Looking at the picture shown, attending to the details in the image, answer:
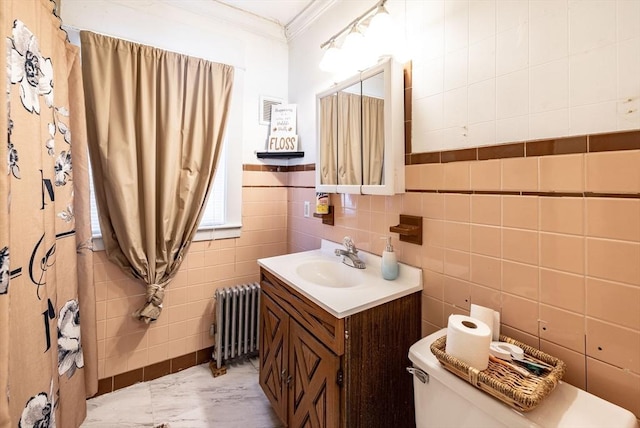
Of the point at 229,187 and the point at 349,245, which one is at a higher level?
the point at 229,187

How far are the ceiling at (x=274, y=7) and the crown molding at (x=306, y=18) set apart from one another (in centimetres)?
1

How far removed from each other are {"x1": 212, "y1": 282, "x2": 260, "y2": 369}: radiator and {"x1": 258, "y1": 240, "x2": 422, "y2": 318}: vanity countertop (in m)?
0.56

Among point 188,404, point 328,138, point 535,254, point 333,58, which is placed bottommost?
point 188,404

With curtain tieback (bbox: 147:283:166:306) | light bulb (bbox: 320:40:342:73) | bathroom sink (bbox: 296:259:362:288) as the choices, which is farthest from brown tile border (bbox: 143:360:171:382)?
light bulb (bbox: 320:40:342:73)

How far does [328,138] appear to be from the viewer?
5.55 ft

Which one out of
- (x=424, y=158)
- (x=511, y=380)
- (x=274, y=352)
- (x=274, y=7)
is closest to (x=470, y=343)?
(x=511, y=380)

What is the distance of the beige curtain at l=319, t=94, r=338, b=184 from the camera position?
1646 mm

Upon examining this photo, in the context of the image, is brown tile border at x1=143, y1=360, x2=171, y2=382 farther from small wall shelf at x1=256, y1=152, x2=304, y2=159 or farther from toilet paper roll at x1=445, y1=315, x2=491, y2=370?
toilet paper roll at x1=445, y1=315, x2=491, y2=370

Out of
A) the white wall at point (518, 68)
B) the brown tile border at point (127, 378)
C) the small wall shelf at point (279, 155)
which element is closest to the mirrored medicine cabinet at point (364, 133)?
the white wall at point (518, 68)

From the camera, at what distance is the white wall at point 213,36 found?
1.60m

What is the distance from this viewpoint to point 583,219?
0.80 metres

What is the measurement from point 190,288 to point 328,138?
1410 mm

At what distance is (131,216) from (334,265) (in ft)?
4.04

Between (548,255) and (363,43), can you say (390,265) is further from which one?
(363,43)
